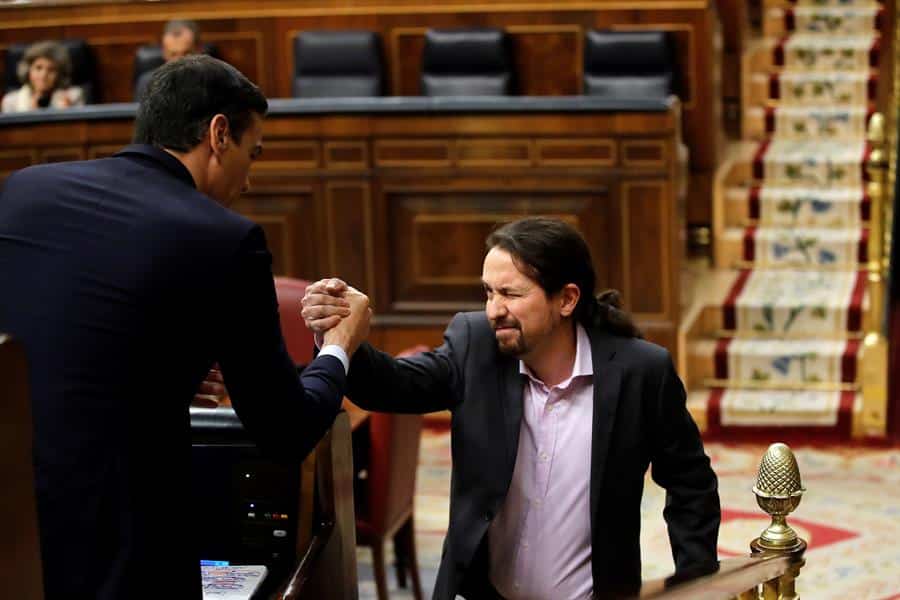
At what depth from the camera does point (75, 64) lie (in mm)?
7051

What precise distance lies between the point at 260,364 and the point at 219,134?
0.29 m

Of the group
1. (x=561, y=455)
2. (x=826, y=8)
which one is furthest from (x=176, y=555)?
(x=826, y=8)

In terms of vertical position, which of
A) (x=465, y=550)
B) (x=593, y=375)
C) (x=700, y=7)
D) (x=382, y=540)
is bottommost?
(x=382, y=540)

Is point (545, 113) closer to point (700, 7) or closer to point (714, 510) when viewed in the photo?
point (700, 7)

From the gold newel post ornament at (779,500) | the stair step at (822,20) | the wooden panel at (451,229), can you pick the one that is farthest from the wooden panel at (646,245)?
the gold newel post ornament at (779,500)

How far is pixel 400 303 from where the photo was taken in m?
5.43

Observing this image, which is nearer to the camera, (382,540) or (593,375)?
(593,375)

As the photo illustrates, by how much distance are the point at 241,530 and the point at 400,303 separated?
3285 mm

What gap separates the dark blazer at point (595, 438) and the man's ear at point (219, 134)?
0.40 meters

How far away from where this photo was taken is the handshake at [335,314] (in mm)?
2053

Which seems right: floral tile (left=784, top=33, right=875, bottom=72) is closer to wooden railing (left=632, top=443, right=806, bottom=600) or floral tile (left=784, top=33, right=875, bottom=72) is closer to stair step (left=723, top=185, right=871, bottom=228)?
stair step (left=723, top=185, right=871, bottom=228)

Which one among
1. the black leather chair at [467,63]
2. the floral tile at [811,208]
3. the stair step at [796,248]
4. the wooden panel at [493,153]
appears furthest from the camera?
the black leather chair at [467,63]

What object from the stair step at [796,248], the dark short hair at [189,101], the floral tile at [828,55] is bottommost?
the stair step at [796,248]

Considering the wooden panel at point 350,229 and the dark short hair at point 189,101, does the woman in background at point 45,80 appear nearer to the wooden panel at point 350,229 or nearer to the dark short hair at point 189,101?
the wooden panel at point 350,229
